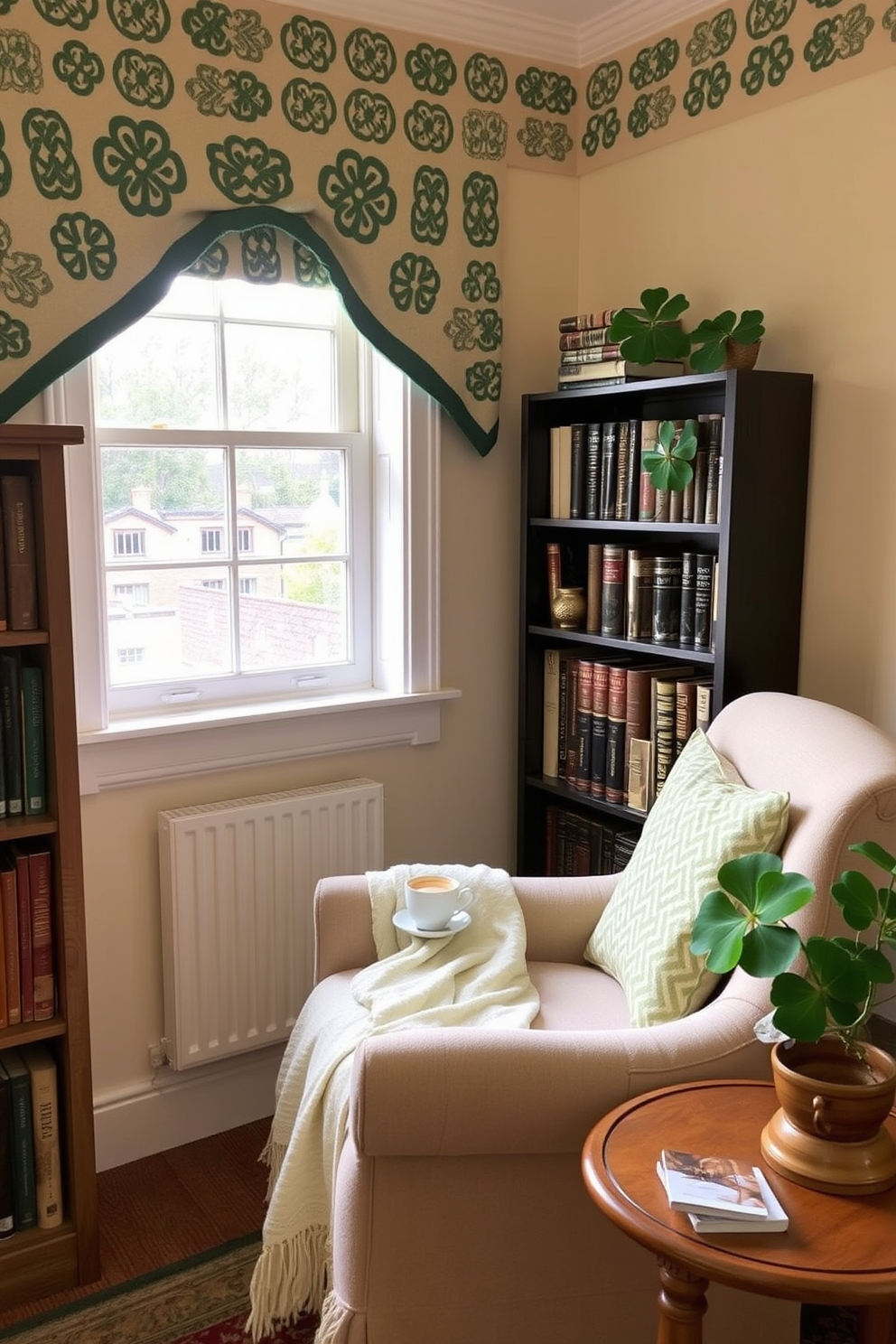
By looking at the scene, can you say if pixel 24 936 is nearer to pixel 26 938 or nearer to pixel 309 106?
pixel 26 938

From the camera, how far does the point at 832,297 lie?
2.30 m

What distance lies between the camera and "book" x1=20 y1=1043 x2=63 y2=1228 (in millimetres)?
2084

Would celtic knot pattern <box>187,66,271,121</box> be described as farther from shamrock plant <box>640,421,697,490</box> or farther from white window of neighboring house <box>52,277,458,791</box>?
shamrock plant <box>640,421,697,490</box>

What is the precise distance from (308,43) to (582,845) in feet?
6.14

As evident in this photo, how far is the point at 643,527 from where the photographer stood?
2469 mm

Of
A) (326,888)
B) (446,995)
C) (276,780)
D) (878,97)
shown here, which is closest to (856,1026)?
(446,995)

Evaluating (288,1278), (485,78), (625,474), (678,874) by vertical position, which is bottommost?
(288,1278)

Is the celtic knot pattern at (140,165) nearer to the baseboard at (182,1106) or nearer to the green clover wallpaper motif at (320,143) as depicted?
the green clover wallpaper motif at (320,143)

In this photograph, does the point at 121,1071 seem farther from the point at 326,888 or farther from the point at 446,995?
the point at 446,995

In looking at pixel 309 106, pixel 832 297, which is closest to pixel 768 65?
pixel 832 297

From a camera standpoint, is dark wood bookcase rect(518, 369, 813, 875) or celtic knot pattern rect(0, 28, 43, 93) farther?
dark wood bookcase rect(518, 369, 813, 875)

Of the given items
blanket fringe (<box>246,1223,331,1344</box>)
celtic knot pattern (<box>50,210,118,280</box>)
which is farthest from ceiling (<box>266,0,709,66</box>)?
blanket fringe (<box>246,1223,331,1344</box>)

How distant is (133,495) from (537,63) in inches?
56.0

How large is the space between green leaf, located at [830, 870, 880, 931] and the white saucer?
86cm
